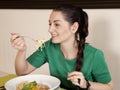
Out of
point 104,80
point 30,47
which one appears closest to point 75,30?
point 104,80

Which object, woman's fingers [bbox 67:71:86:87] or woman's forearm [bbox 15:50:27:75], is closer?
woman's fingers [bbox 67:71:86:87]

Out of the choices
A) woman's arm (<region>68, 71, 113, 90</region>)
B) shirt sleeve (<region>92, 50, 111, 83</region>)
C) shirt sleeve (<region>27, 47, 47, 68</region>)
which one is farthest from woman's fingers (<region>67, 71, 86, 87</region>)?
shirt sleeve (<region>27, 47, 47, 68</region>)

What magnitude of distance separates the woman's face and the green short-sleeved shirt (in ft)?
0.43

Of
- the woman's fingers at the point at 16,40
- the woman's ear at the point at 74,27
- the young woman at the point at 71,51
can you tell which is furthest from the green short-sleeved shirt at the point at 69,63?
the woman's fingers at the point at 16,40

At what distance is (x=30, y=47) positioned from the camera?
264 centimetres

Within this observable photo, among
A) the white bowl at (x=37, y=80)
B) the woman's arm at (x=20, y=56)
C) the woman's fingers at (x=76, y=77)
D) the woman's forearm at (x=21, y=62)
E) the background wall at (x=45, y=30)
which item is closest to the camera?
the woman's fingers at (x=76, y=77)

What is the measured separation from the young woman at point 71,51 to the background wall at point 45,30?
0.55 m

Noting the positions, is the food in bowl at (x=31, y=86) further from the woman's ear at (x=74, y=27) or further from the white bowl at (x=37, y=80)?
the woman's ear at (x=74, y=27)

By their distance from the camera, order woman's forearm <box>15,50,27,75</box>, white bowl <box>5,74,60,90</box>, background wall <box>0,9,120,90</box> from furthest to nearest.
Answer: background wall <box>0,9,120,90</box> → woman's forearm <box>15,50,27,75</box> → white bowl <box>5,74,60,90</box>

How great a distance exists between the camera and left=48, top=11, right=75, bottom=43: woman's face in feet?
4.73

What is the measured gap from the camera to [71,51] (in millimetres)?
1506

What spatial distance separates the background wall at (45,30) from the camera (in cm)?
197

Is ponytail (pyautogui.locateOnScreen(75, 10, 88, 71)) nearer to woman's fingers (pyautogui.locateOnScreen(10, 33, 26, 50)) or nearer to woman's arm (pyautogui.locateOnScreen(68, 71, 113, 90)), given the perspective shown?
woman's arm (pyautogui.locateOnScreen(68, 71, 113, 90))
